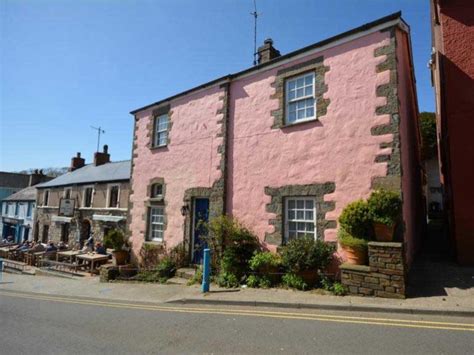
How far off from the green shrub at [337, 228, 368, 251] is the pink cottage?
66 centimetres

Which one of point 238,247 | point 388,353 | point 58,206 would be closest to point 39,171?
point 58,206

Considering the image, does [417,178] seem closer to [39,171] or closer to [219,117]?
[219,117]

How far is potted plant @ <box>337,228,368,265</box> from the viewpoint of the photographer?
739cm

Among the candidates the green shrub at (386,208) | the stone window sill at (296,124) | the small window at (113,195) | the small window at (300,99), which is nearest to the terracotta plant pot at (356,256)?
the green shrub at (386,208)

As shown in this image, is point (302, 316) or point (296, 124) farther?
point (296, 124)

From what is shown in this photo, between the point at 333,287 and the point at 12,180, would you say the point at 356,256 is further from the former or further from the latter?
the point at 12,180

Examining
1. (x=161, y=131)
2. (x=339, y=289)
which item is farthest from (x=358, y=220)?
(x=161, y=131)

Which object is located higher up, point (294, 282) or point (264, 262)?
point (264, 262)

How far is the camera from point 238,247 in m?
9.74

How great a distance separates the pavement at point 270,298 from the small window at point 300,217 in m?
1.98

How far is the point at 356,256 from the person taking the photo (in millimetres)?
7484

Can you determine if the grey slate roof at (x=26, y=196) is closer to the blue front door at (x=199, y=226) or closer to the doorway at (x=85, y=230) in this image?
the doorway at (x=85, y=230)

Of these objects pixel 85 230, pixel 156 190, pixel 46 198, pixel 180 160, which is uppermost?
pixel 180 160

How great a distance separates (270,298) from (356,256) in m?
2.30
